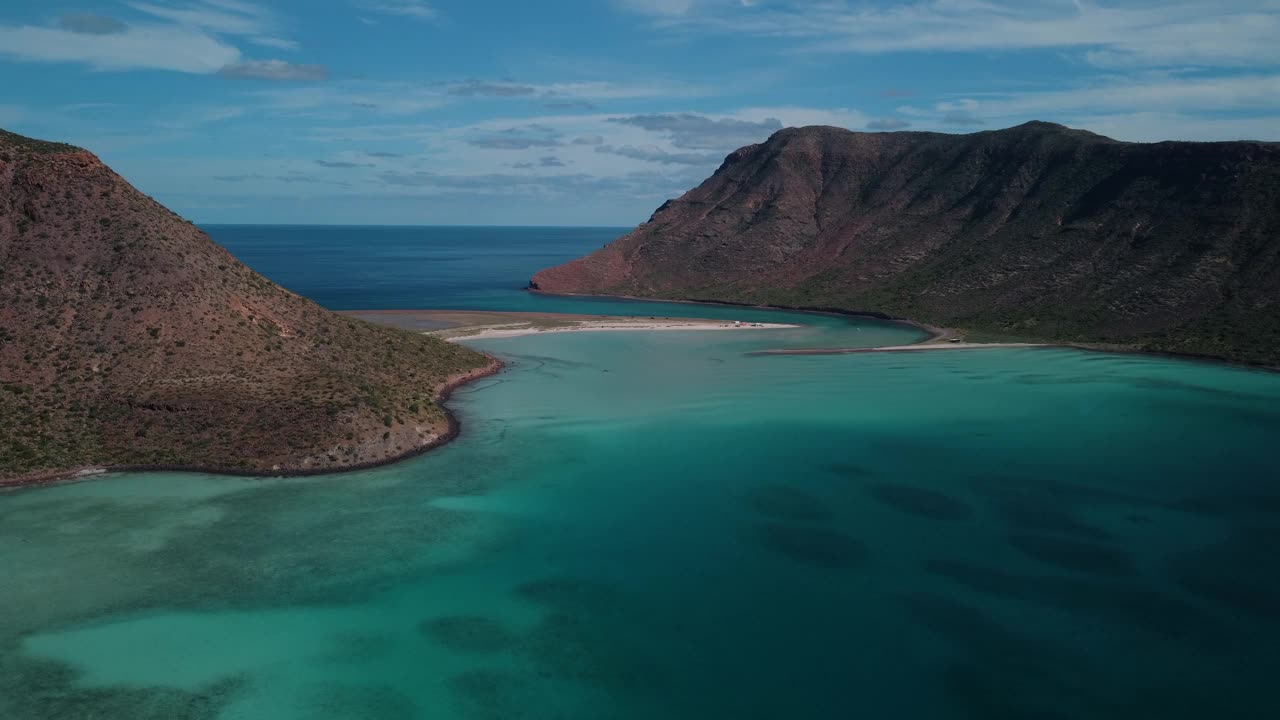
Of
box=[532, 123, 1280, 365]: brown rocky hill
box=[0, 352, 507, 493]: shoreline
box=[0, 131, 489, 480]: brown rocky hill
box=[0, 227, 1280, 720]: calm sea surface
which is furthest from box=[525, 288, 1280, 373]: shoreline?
box=[0, 352, 507, 493]: shoreline

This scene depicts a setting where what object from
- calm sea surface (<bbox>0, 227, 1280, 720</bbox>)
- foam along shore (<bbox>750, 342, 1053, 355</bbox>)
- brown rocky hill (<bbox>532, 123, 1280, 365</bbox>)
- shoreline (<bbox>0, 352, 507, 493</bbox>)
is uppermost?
brown rocky hill (<bbox>532, 123, 1280, 365</bbox>)

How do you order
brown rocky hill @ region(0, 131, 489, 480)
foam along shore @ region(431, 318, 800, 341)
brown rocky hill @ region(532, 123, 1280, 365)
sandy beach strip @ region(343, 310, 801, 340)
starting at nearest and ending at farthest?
brown rocky hill @ region(0, 131, 489, 480)
brown rocky hill @ region(532, 123, 1280, 365)
foam along shore @ region(431, 318, 800, 341)
sandy beach strip @ region(343, 310, 801, 340)

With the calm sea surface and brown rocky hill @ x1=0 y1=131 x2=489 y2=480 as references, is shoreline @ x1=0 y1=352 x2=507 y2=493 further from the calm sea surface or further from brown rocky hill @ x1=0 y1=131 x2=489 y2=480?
the calm sea surface

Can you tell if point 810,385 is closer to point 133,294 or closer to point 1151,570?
point 1151,570

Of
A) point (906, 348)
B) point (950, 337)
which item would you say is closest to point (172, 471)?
point (906, 348)

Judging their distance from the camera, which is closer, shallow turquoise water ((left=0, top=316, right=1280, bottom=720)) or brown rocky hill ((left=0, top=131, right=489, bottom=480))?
shallow turquoise water ((left=0, top=316, right=1280, bottom=720))

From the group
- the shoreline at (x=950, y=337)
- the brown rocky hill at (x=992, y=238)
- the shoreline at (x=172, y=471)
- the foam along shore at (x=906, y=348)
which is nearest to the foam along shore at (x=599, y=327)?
the shoreline at (x=950, y=337)

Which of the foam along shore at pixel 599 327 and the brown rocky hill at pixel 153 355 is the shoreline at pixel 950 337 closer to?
the foam along shore at pixel 599 327

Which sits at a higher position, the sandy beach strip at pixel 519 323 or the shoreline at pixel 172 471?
the sandy beach strip at pixel 519 323
